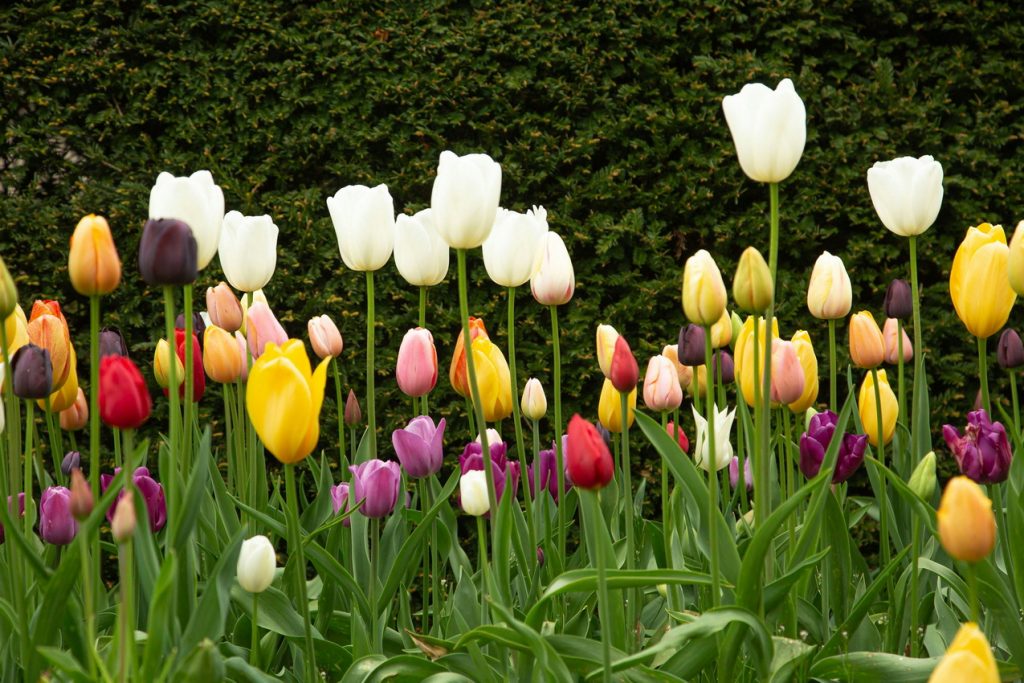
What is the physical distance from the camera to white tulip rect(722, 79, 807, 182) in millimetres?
1541

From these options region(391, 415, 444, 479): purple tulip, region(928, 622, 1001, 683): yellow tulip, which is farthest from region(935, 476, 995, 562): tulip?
region(391, 415, 444, 479): purple tulip

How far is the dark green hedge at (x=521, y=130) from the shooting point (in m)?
3.93

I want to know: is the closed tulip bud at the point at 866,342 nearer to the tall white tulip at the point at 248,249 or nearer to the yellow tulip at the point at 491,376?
the yellow tulip at the point at 491,376

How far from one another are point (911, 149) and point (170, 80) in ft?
9.45

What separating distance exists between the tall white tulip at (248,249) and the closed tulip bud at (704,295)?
85cm

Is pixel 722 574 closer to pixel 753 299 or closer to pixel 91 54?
pixel 753 299

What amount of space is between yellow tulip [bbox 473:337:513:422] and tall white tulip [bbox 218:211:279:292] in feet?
1.41

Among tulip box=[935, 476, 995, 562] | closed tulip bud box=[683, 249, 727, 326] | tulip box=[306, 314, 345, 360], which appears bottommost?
tulip box=[935, 476, 995, 562]

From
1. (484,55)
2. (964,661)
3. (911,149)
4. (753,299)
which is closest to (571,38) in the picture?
(484,55)

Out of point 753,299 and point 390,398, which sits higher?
point 753,299

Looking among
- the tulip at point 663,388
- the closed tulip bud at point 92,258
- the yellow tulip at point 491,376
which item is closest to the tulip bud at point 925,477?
the tulip at point 663,388

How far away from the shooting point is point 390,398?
3.92 meters

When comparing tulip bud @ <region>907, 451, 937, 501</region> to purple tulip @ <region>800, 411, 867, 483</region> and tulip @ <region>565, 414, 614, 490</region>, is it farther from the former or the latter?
tulip @ <region>565, 414, 614, 490</region>

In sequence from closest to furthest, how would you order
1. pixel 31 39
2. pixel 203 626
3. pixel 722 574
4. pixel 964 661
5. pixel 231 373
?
1. pixel 964 661
2. pixel 203 626
3. pixel 722 574
4. pixel 231 373
5. pixel 31 39
